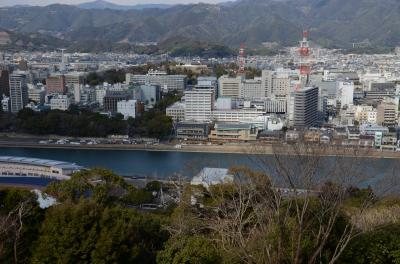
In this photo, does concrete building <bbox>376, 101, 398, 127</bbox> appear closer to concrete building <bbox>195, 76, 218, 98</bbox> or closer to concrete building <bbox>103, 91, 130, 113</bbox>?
concrete building <bbox>195, 76, 218, 98</bbox>

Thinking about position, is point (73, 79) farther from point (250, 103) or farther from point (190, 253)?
point (190, 253)

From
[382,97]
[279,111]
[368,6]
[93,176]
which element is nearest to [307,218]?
[93,176]

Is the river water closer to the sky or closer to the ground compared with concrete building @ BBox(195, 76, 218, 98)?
closer to the ground

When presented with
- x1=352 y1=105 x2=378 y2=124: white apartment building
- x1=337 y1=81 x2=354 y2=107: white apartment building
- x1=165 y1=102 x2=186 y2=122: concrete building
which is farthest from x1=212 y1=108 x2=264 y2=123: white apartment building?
x1=337 y1=81 x2=354 y2=107: white apartment building

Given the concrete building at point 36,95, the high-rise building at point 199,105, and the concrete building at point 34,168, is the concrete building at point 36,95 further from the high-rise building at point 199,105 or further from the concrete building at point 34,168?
the concrete building at point 34,168

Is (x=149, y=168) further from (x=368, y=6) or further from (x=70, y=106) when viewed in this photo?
(x=368, y=6)
